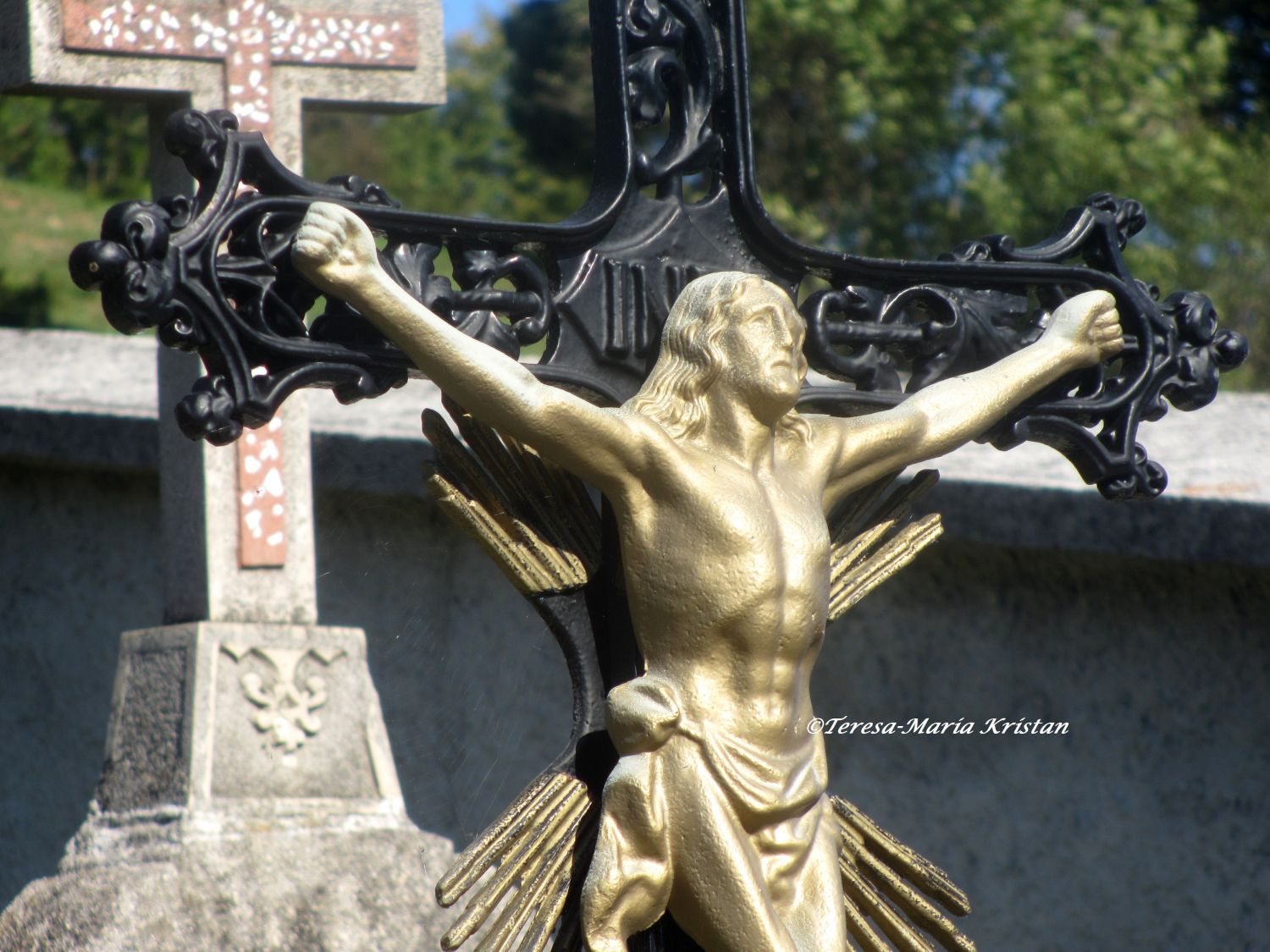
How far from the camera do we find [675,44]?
3.30 meters

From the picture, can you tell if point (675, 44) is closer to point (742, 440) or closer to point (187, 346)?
point (742, 440)

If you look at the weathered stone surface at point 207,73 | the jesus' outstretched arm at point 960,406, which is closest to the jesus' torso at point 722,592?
the jesus' outstretched arm at point 960,406

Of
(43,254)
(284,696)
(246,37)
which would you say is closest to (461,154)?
(43,254)

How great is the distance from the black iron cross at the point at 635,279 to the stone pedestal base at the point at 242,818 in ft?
3.67

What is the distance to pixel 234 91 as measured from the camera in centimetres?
418

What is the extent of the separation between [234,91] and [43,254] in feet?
26.7

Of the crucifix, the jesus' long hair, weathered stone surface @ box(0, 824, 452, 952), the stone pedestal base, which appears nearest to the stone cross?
the stone pedestal base

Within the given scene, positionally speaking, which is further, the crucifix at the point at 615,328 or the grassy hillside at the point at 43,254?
the grassy hillside at the point at 43,254

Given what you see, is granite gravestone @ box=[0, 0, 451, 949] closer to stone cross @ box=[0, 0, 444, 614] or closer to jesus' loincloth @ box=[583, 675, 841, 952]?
stone cross @ box=[0, 0, 444, 614]

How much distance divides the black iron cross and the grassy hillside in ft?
24.9

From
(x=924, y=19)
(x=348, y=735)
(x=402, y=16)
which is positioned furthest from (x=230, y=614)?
(x=924, y=19)

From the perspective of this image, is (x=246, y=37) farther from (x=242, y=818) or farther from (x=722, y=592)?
(x=722, y=592)

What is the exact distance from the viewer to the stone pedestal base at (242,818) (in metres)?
3.74

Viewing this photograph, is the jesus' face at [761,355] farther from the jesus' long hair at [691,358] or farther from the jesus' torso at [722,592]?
the jesus' torso at [722,592]
